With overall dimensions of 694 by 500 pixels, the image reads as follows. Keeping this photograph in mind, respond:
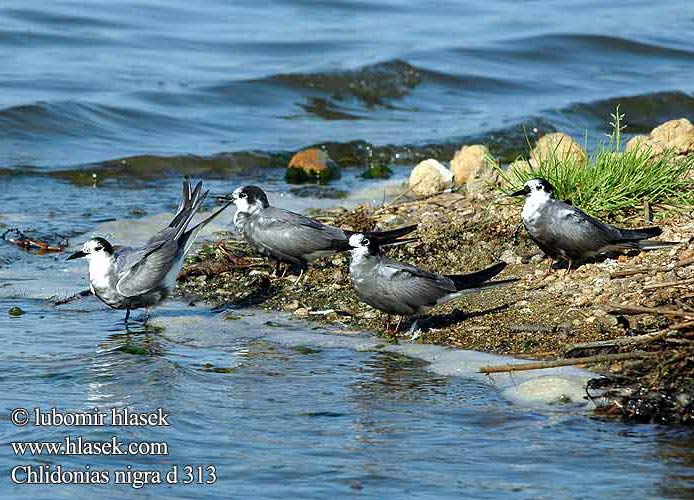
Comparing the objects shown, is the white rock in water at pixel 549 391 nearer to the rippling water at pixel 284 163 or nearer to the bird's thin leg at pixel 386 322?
the rippling water at pixel 284 163

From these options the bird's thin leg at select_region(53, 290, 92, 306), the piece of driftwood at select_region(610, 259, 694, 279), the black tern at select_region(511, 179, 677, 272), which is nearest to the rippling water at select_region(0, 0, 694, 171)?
the bird's thin leg at select_region(53, 290, 92, 306)

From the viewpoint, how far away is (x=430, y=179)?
10.0 meters

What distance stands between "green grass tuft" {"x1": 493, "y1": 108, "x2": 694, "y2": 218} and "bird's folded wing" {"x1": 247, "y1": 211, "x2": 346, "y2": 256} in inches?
53.6

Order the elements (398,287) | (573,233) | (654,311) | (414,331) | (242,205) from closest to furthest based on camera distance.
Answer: (654,311) < (398,287) < (414,331) < (573,233) < (242,205)

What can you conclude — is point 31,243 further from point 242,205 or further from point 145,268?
point 145,268

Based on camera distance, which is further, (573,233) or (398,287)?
(573,233)

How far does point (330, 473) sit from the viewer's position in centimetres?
514

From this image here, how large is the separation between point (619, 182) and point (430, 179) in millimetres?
2169

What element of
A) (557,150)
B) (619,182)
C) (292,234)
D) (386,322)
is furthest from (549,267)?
(557,150)

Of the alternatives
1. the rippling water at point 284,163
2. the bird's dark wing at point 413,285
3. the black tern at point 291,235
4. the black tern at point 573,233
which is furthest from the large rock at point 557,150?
the rippling water at point 284,163

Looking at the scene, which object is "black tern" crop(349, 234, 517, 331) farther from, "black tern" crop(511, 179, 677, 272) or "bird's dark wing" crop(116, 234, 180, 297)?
"bird's dark wing" crop(116, 234, 180, 297)

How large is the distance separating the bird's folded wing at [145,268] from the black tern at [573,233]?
2151 mm

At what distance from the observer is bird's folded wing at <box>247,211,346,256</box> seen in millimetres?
8117

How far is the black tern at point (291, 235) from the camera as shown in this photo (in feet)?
26.6
